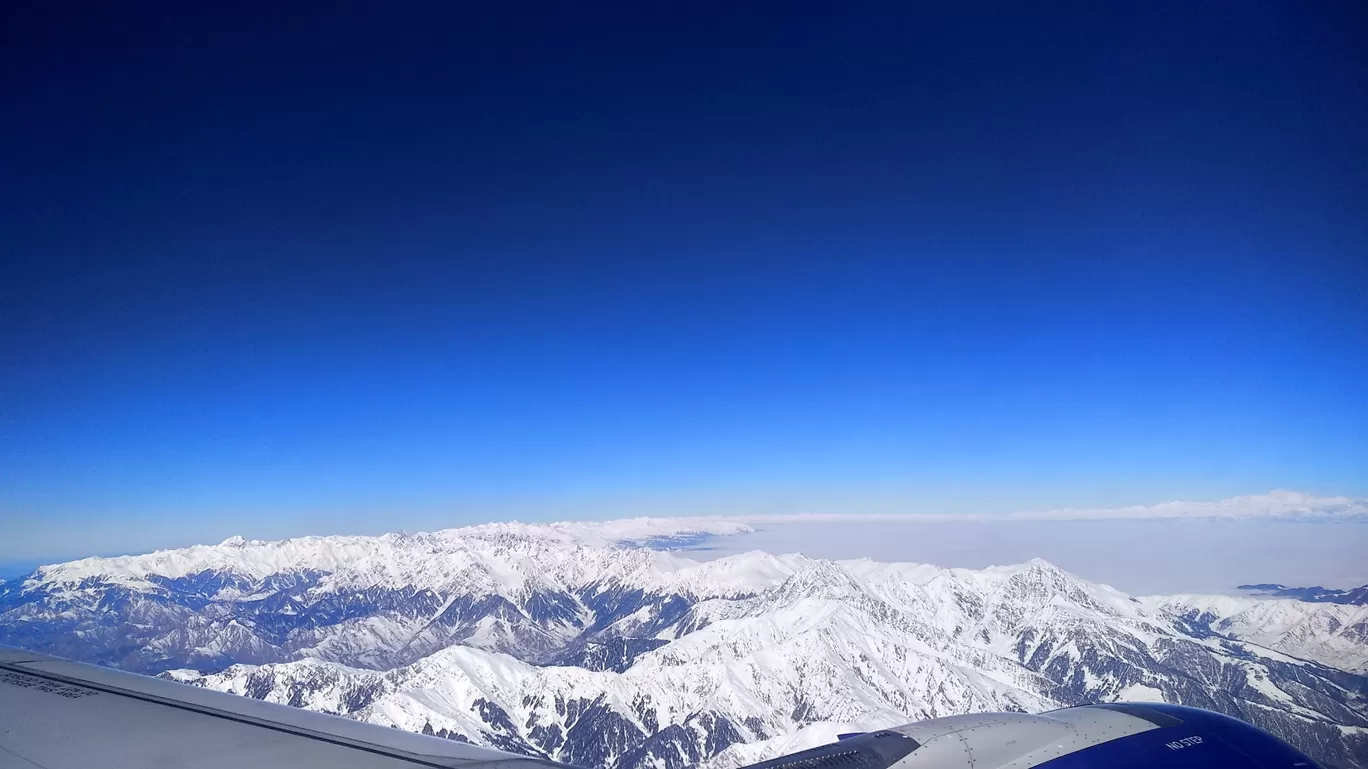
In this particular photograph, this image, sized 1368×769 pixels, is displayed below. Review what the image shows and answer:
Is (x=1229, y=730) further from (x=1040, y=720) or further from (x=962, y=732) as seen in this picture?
(x=962, y=732)

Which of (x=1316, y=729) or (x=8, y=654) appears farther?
(x=1316, y=729)

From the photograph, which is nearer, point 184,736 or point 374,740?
point 184,736

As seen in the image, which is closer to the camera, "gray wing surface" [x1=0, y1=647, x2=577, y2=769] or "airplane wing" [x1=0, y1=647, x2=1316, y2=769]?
"gray wing surface" [x1=0, y1=647, x2=577, y2=769]

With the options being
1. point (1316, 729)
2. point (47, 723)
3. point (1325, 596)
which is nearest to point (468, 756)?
point (47, 723)

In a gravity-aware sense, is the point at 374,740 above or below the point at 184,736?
below
